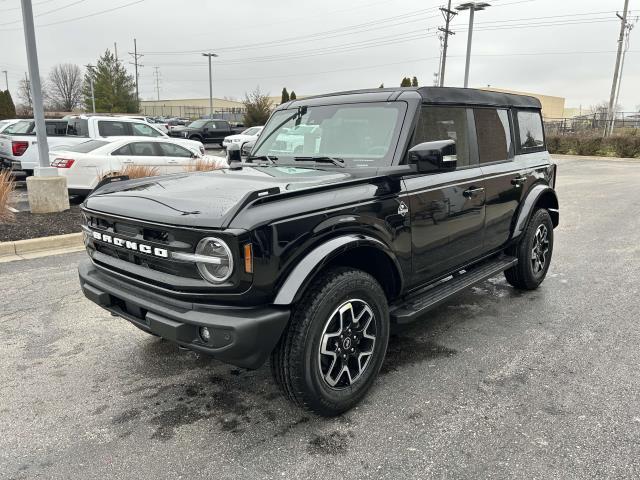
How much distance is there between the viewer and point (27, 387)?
335 cm

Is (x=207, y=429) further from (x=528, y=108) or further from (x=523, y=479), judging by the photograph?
(x=528, y=108)

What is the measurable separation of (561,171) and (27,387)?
63.7 ft

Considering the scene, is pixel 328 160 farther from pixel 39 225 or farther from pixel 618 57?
pixel 618 57

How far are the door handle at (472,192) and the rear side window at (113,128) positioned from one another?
40.0 feet

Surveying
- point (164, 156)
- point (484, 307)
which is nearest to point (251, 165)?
point (484, 307)

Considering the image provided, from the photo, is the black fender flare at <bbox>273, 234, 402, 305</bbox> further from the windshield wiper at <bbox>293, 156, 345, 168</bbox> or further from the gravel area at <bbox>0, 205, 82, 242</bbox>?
the gravel area at <bbox>0, 205, 82, 242</bbox>

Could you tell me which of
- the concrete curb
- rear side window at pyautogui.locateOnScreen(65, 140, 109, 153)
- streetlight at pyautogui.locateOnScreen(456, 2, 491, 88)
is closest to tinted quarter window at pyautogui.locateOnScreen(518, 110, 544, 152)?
the concrete curb

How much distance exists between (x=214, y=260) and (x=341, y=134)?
5.68ft

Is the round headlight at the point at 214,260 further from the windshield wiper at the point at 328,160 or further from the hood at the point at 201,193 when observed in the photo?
the windshield wiper at the point at 328,160

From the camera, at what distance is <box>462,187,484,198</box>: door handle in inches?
152

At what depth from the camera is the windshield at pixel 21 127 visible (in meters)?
15.0

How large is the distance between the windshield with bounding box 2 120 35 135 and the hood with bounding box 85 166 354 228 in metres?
13.9

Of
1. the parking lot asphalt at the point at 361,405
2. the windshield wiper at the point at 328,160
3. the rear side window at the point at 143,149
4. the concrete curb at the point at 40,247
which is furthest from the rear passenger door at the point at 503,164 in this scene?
the rear side window at the point at 143,149

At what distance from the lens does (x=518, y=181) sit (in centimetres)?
463
